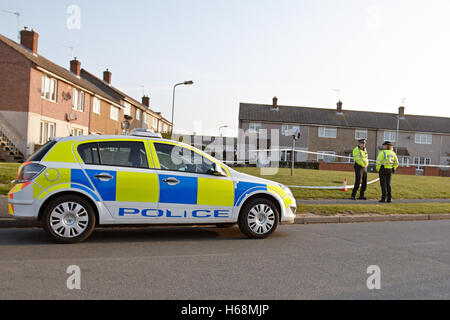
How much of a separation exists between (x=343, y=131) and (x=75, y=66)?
2781 cm

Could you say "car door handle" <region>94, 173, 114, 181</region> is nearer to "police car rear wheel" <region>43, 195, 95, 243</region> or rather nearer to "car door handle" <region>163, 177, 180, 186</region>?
"police car rear wheel" <region>43, 195, 95, 243</region>

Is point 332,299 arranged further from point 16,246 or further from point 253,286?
point 16,246

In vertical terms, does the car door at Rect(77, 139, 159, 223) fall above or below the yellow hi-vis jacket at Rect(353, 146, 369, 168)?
below

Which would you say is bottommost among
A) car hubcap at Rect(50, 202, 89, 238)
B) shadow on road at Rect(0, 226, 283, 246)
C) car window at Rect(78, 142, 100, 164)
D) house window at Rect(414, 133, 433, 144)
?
shadow on road at Rect(0, 226, 283, 246)

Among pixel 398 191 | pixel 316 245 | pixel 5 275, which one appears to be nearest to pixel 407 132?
pixel 398 191

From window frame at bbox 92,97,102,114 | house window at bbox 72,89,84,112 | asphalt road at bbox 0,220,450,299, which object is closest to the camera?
asphalt road at bbox 0,220,450,299

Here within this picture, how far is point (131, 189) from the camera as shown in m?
6.32

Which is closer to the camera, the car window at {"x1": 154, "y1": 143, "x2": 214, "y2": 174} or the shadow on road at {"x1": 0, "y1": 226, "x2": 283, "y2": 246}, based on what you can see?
the shadow on road at {"x1": 0, "y1": 226, "x2": 283, "y2": 246}

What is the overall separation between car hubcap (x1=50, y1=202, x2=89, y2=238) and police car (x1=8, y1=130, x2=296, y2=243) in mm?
14

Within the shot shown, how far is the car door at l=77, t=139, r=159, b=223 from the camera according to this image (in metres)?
6.27

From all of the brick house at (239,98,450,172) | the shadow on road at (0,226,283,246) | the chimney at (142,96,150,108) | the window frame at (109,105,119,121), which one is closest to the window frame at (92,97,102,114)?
the window frame at (109,105,119,121)

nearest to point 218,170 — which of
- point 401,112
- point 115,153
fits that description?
point 115,153

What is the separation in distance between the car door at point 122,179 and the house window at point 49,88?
20.1m
